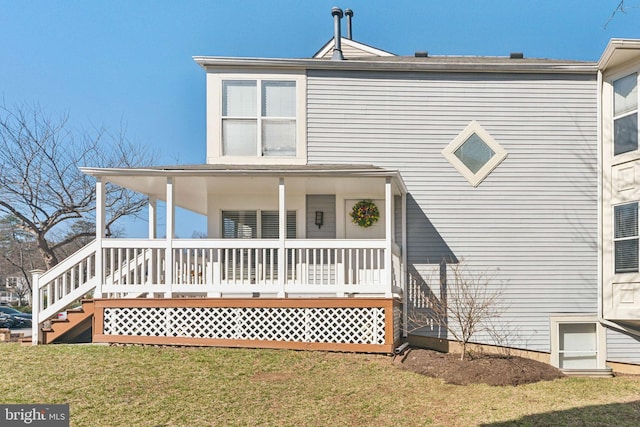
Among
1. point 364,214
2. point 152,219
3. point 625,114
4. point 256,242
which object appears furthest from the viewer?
point 152,219

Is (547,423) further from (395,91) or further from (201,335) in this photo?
(395,91)

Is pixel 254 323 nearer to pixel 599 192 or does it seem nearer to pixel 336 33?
pixel 599 192

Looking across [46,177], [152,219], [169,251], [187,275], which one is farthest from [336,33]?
[46,177]

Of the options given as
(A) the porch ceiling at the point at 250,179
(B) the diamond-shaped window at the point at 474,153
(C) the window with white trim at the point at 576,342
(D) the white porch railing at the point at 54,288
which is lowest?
(C) the window with white trim at the point at 576,342

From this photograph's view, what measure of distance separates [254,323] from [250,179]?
8.97 ft

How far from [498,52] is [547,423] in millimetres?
11006

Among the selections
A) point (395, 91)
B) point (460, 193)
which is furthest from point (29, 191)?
point (460, 193)

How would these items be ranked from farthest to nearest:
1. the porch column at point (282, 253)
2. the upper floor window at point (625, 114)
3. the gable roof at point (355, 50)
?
the gable roof at point (355, 50) → the upper floor window at point (625, 114) → the porch column at point (282, 253)

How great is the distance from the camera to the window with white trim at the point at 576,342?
410 inches

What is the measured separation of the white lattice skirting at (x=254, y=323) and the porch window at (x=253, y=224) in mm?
2412

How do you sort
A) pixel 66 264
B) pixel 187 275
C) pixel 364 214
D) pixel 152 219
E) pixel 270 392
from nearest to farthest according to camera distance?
pixel 270 392 → pixel 66 264 → pixel 187 275 → pixel 364 214 → pixel 152 219

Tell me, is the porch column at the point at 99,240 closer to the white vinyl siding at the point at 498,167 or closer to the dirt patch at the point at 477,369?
the white vinyl siding at the point at 498,167

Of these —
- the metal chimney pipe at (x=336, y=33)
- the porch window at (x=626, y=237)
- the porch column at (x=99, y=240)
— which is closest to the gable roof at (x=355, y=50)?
the metal chimney pipe at (x=336, y=33)

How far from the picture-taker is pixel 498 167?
1073 cm
